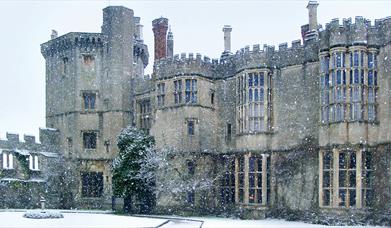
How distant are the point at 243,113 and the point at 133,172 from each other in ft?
24.9

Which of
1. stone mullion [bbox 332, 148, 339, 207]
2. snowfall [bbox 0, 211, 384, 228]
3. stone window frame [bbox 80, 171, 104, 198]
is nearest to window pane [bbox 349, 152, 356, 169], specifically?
stone mullion [bbox 332, 148, 339, 207]

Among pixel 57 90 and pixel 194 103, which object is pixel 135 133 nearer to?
pixel 194 103

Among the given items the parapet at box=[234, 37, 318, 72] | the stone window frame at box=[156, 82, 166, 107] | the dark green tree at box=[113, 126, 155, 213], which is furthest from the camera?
the stone window frame at box=[156, 82, 166, 107]

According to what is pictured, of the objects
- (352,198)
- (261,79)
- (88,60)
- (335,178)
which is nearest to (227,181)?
(261,79)

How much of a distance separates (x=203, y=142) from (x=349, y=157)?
30.2 feet

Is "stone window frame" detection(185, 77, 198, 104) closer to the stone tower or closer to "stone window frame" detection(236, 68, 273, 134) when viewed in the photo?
"stone window frame" detection(236, 68, 273, 134)

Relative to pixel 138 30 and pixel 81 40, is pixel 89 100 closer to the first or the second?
pixel 81 40

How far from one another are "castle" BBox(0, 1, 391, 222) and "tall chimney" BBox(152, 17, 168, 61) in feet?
0.24

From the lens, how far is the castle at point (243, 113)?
82.6 ft

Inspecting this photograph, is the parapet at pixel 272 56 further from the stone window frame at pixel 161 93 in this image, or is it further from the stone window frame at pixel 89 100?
the stone window frame at pixel 89 100

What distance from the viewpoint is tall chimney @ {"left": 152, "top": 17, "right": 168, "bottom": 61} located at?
34469 mm

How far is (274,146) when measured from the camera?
1140 inches

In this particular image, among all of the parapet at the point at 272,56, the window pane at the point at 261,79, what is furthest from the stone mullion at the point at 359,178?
the window pane at the point at 261,79

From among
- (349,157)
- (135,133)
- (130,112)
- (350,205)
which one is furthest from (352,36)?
(130,112)
